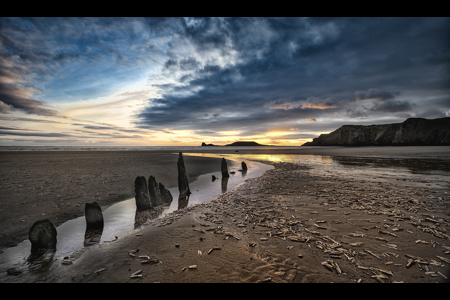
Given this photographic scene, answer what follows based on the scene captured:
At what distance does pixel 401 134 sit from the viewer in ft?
396

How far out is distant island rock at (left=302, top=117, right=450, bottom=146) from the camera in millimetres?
107625

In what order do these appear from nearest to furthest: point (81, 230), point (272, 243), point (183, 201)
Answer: point (272, 243) < point (81, 230) < point (183, 201)

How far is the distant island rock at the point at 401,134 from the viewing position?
107625 mm

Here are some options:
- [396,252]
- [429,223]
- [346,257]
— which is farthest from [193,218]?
[429,223]

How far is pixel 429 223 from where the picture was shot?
254 inches

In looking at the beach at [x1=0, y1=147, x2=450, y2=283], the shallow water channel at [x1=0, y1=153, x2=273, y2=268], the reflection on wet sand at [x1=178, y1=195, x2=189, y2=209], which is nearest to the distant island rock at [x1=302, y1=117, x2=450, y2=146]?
the beach at [x1=0, y1=147, x2=450, y2=283]

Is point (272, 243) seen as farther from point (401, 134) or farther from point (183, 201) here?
point (401, 134)

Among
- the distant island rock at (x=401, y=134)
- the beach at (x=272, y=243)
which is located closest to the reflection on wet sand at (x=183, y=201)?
the beach at (x=272, y=243)

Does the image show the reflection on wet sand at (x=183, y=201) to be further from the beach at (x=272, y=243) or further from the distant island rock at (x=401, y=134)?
the distant island rock at (x=401, y=134)

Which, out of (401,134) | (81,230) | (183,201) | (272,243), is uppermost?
(401,134)

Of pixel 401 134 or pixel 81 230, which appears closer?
pixel 81 230

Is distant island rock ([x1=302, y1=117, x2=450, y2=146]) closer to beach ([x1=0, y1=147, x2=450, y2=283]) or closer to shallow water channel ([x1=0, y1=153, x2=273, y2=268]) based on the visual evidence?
beach ([x1=0, y1=147, x2=450, y2=283])

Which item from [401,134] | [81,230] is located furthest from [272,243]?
[401,134]

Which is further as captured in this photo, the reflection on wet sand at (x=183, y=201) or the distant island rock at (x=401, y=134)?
the distant island rock at (x=401, y=134)
